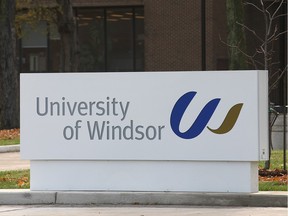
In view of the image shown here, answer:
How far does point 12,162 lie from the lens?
18.5 meters

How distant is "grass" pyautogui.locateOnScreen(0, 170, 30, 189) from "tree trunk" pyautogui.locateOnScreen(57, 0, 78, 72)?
52.8 feet

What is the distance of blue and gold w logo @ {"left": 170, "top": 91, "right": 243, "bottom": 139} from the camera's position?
11.9m

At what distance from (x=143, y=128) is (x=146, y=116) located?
0.17 metres

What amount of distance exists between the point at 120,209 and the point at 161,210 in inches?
21.1

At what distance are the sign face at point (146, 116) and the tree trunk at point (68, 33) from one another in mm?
18673

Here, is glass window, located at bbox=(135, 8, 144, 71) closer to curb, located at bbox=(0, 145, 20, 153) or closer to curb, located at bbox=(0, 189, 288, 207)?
curb, located at bbox=(0, 145, 20, 153)

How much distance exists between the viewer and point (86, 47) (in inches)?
1658

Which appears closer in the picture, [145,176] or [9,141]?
[145,176]

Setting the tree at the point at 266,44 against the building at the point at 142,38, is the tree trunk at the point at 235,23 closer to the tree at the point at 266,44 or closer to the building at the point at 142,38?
the tree at the point at 266,44

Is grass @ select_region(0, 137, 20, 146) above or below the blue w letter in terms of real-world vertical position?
below

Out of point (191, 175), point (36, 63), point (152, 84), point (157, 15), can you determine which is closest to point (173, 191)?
point (191, 175)

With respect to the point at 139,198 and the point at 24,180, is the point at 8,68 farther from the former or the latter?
the point at 139,198

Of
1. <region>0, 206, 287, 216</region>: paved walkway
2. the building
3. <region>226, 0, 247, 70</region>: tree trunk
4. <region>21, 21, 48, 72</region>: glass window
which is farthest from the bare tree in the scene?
<region>21, 21, 48, 72</region>: glass window

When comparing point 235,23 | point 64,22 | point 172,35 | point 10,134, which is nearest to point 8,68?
point 64,22
